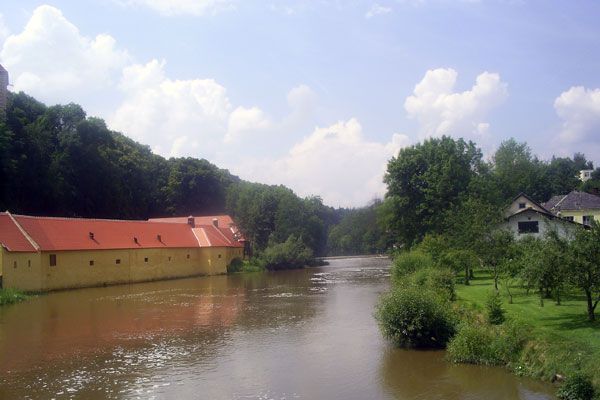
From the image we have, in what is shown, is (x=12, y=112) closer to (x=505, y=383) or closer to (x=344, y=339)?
(x=344, y=339)

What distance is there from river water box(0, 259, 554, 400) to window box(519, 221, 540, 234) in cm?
1872

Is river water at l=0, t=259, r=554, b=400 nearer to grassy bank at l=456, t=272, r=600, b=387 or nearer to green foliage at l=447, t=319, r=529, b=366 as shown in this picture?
green foliage at l=447, t=319, r=529, b=366

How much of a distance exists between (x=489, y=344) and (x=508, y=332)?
2.19ft

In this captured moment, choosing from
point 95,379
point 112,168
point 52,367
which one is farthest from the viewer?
point 112,168

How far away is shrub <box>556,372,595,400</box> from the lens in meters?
12.1

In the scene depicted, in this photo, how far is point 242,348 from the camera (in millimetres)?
18812

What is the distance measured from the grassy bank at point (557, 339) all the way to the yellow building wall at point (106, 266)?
2936 centimetres

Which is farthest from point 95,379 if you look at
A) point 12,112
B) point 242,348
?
point 12,112

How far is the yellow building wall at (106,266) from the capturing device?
37281mm

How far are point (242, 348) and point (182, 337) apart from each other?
3.30 metres

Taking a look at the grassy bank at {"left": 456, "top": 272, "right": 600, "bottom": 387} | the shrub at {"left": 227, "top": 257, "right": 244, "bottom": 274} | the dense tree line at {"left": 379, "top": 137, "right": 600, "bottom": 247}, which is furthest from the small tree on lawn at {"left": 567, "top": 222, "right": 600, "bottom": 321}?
the shrub at {"left": 227, "top": 257, "right": 244, "bottom": 274}

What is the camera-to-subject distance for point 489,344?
1603 centimetres

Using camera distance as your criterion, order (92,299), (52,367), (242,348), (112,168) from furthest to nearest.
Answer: (112,168)
(92,299)
(242,348)
(52,367)

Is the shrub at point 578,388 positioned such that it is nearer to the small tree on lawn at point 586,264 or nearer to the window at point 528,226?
the small tree on lawn at point 586,264
